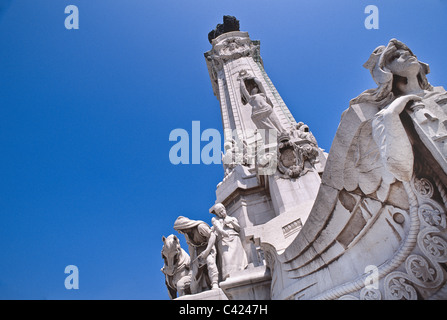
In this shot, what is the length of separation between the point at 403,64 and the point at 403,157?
116cm

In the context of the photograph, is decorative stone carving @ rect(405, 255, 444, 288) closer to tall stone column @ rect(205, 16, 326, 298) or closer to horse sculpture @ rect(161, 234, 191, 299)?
tall stone column @ rect(205, 16, 326, 298)

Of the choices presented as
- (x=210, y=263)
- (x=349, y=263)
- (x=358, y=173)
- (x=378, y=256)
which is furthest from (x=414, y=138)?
(x=210, y=263)

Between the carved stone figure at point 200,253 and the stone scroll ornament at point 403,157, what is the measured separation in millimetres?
3844

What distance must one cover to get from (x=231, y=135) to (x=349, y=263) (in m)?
11.3

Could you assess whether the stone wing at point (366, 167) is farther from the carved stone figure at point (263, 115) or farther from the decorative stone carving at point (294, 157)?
the carved stone figure at point (263, 115)

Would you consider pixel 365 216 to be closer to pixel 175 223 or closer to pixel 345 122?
pixel 345 122

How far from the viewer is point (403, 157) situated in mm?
2410

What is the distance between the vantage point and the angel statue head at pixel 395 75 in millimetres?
2885

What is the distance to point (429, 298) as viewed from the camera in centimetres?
247

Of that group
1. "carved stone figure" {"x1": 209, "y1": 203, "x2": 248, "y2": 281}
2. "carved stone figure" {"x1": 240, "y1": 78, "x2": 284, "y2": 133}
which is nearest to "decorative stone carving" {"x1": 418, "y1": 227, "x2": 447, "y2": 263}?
"carved stone figure" {"x1": 209, "y1": 203, "x2": 248, "y2": 281}

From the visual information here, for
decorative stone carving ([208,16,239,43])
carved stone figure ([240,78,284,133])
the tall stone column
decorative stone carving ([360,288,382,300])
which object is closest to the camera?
decorative stone carving ([360,288,382,300])

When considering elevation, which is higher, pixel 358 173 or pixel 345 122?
pixel 345 122

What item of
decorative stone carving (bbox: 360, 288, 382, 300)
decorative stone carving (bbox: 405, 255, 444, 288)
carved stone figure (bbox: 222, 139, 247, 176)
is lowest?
decorative stone carving (bbox: 360, 288, 382, 300)

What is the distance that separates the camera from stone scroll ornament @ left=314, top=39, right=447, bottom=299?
243 cm
